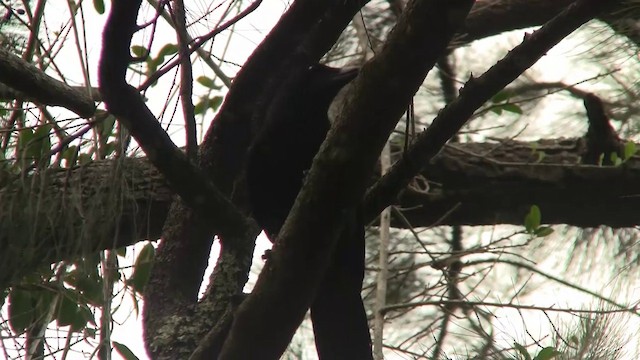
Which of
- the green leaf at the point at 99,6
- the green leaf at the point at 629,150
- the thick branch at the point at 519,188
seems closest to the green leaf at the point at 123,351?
the green leaf at the point at 99,6

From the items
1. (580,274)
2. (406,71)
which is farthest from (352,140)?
(580,274)

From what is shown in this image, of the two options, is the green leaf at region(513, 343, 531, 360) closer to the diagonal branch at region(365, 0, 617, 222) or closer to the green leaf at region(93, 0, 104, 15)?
the diagonal branch at region(365, 0, 617, 222)

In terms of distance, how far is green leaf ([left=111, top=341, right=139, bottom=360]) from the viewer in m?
2.29

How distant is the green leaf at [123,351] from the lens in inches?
90.1

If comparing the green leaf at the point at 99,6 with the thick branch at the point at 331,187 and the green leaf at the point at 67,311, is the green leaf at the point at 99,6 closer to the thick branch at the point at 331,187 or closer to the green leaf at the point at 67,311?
the green leaf at the point at 67,311

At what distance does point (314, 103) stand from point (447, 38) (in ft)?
5.14

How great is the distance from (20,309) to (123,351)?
16.5 inches

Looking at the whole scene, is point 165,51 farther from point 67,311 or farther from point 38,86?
point 67,311

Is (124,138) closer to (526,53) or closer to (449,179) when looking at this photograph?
(526,53)

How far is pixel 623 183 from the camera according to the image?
3.74 m

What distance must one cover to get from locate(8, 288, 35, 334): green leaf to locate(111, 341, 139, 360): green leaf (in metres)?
0.32

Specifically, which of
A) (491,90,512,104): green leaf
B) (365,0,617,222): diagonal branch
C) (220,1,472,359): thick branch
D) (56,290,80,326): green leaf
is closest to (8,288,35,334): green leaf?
(56,290,80,326): green leaf

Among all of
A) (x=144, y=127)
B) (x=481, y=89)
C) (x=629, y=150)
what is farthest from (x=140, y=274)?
(x=629, y=150)

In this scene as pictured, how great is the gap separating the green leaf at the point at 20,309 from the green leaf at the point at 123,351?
0.32m
